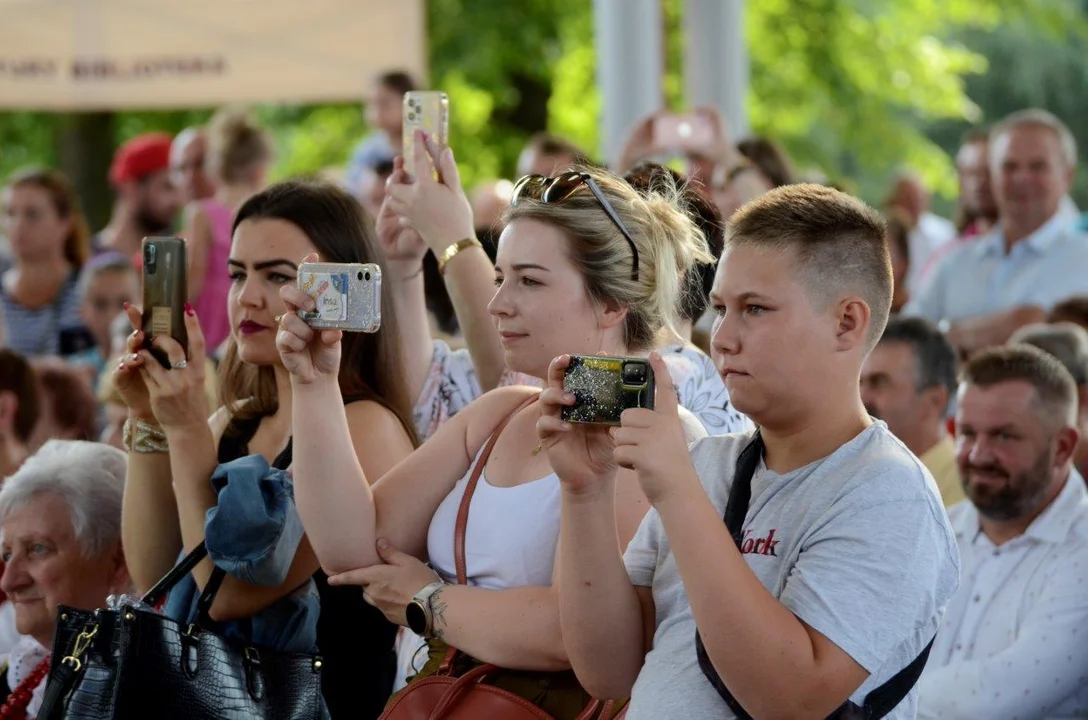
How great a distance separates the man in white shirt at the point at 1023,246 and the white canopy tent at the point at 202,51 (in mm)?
3113

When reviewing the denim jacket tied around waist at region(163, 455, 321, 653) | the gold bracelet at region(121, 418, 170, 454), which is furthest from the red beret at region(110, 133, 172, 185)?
the denim jacket tied around waist at region(163, 455, 321, 653)

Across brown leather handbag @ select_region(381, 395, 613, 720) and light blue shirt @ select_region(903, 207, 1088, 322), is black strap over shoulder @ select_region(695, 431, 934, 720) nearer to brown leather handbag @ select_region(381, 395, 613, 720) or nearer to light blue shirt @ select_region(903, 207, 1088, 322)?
brown leather handbag @ select_region(381, 395, 613, 720)

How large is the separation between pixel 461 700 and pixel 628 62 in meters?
5.95

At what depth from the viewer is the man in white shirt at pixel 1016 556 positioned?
13.1ft

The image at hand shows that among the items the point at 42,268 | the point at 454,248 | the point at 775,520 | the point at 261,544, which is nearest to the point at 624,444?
the point at 775,520

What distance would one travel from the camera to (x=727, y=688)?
2.31 metres

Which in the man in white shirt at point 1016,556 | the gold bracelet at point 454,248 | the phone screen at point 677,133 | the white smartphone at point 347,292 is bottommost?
the man in white shirt at point 1016,556

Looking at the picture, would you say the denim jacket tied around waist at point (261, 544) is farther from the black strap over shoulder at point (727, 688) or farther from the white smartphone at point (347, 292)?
the black strap over shoulder at point (727, 688)

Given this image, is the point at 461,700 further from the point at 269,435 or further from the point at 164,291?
the point at 164,291

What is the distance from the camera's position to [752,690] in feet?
7.33

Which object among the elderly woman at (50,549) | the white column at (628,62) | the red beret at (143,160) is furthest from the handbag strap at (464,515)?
the red beret at (143,160)

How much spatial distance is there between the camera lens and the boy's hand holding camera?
0.06 ft

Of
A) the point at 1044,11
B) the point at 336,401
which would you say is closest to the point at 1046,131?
the point at 336,401

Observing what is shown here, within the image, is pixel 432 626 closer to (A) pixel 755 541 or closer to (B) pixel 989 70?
(A) pixel 755 541
